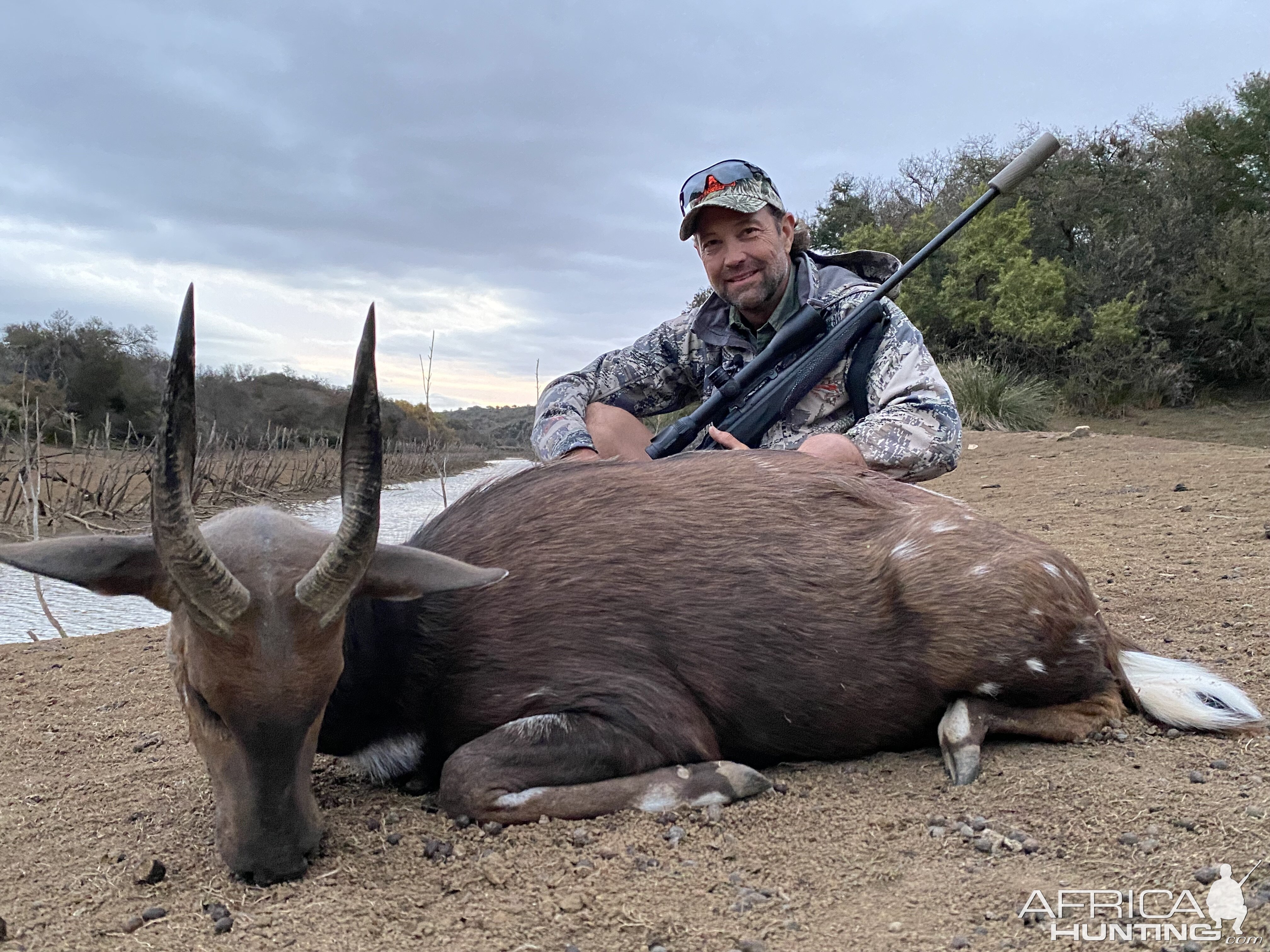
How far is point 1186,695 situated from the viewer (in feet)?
10.9

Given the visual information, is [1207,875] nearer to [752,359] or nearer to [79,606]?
[752,359]

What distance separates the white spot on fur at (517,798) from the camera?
2684 mm

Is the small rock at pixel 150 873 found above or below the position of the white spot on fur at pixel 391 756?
below

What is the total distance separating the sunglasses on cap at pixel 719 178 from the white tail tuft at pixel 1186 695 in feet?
10.3

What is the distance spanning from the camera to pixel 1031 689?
324cm

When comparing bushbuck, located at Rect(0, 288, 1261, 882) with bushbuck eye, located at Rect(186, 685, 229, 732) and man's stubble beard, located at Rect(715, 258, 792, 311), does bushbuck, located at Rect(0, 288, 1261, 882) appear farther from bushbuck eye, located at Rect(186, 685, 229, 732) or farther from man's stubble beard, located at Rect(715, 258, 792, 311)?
man's stubble beard, located at Rect(715, 258, 792, 311)

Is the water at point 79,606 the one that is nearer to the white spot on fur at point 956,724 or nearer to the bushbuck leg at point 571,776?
the bushbuck leg at point 571,776

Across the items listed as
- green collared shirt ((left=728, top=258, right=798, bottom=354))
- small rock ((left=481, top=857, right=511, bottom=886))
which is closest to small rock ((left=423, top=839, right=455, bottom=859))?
small rock ((left=481, top=857, right=511, bottom=886))

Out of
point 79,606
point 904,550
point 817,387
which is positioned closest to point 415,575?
point 904,550

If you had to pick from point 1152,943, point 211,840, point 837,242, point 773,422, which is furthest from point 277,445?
point 837,242

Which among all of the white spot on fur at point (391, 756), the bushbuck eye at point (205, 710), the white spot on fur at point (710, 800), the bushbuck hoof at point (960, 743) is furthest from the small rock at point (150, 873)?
the bushbuck hoof at point (960, 743)

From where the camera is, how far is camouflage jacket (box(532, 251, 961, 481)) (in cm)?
461

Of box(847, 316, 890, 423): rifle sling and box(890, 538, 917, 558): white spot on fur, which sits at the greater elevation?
box(847, 316, 890, 423): rifle sling

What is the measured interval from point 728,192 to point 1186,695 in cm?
329
